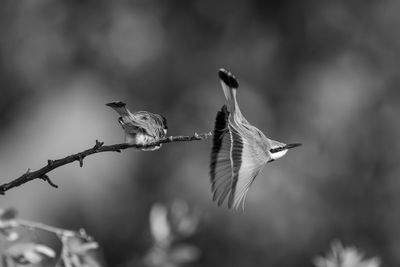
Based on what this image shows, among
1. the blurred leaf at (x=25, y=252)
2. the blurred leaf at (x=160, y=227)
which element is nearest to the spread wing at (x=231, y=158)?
the blurred leaf at (x=25, y=252)

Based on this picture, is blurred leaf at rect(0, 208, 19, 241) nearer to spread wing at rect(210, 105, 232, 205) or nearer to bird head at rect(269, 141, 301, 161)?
spread wing at rect(210, 105, 232, 205)

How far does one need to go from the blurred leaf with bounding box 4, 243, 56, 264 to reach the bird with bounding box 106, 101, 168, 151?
19 cm

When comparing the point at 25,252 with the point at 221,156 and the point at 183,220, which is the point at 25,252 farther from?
the point at 183,220

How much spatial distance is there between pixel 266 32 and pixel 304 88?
737 millimetres

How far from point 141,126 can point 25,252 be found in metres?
0.24

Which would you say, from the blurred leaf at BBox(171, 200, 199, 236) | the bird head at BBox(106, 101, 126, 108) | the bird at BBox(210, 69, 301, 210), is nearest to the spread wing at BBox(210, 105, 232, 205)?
the bird at BBox(210, 69, 301, 210)

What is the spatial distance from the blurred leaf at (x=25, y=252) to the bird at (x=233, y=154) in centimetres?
26

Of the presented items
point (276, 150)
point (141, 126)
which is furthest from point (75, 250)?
point (276, 150)

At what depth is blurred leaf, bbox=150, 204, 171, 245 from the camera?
4.42 ft

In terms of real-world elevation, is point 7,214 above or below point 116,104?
below

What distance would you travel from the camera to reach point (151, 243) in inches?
54.9

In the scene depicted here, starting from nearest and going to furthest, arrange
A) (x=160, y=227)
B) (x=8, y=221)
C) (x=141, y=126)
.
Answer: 1. (x=8, y=221)
2. (x=141, y=126)
3. (x=160, y=227)

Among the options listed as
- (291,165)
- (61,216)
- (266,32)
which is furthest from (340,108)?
(61,216)

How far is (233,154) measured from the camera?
97 cm
